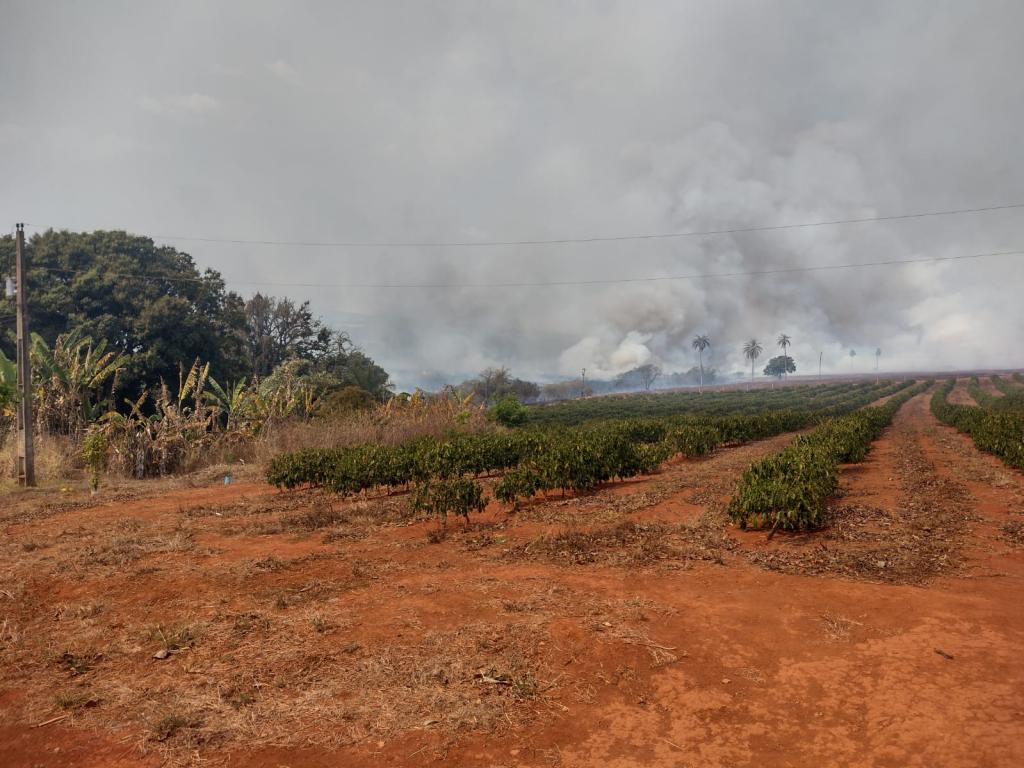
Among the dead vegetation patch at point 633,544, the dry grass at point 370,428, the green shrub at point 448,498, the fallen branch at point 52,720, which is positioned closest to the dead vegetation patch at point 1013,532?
the dead vegetation patch at point 633,544

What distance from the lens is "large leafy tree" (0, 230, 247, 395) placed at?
2630 cm

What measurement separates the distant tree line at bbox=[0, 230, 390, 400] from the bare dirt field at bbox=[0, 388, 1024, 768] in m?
19.6

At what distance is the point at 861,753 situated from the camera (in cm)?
337

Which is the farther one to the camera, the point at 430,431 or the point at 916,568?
the point at 430,431

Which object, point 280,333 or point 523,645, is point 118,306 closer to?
point 280,333

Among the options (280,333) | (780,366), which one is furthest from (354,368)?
(780,366)

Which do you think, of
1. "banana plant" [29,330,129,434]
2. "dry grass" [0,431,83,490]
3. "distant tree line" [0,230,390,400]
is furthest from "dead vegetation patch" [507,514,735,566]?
"distant tree line" [0,230,390,400]

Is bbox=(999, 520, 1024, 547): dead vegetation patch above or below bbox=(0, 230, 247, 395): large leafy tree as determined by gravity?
below

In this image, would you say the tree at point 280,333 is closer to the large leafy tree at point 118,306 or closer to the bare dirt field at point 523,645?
Result: the large leafy tree at point 118,306

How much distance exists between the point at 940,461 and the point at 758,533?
1194 cm

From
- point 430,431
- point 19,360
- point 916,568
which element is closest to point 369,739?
point 916,568

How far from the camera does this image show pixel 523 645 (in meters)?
4.80

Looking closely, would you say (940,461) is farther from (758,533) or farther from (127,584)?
(127,584)

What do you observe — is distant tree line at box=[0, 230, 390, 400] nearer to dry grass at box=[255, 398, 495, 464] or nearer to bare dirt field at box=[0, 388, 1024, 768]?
dry grass at box=[255, 398, 495, 464]
